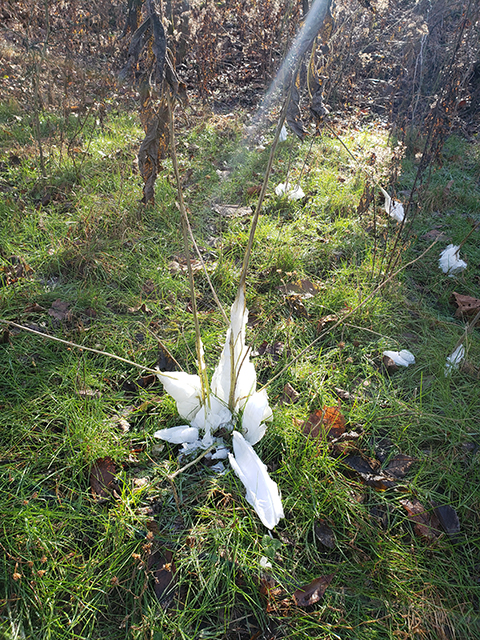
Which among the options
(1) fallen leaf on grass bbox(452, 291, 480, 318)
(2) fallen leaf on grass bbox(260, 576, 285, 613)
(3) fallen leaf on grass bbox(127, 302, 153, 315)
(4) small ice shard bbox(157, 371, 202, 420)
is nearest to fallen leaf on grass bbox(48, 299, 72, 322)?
(3) fallen leaf on grass bbox(127, 302, 153, 315)

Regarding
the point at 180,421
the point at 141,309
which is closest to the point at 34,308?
the point at 141,309

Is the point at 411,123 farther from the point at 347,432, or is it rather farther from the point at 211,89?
the point at 347,432

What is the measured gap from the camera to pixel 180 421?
169cm

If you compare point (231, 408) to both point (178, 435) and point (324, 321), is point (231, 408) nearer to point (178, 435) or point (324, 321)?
point (178, 435)

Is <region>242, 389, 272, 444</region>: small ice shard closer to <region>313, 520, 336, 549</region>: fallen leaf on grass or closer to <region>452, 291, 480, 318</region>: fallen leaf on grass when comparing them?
<region>313, 520, 336, 549</region>: fallen leaf on grass

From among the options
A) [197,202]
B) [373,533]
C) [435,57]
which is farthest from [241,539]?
[435,57]

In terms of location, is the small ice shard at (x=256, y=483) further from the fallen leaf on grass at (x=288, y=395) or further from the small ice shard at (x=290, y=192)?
the small ice shard at (x=290, y=192)

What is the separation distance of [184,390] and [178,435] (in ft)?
0.61

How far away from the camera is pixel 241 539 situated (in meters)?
1.34

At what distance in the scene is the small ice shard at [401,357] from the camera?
79.0 inches

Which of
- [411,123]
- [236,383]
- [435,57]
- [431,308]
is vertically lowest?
[431,308]

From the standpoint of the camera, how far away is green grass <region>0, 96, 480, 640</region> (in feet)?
3.98

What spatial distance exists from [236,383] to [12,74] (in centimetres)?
514

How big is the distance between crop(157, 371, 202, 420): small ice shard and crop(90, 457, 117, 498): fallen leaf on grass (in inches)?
12.9
